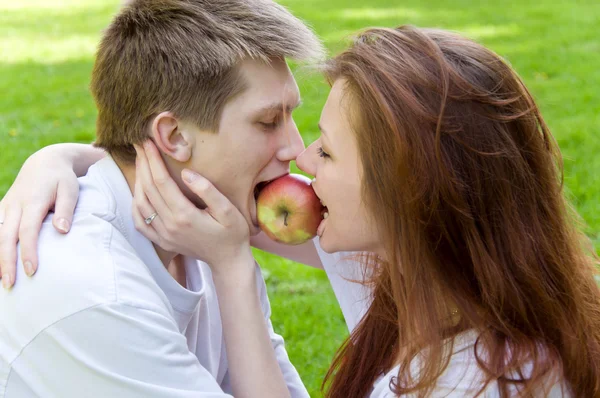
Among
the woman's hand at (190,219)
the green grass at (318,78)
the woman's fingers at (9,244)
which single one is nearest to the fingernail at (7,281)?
the woman's fingers at (9,244)

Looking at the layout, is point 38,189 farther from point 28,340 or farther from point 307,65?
point 307,65

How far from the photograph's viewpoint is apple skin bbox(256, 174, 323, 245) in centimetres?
284

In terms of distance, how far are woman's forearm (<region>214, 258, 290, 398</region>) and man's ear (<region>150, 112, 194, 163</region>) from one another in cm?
44

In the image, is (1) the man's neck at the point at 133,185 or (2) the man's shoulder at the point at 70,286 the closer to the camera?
(2) the man's shoulder at the point at 70,286

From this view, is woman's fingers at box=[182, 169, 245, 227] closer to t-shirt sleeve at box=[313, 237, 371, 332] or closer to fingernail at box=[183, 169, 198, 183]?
fingernail at box=[183, 169, 198, 183]

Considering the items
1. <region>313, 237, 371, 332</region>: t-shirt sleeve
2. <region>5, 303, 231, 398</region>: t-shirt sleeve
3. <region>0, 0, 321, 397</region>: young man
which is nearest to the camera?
<region>5, 303, 231, 398</region>: t-shirt sleeve

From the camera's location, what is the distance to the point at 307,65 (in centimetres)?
280

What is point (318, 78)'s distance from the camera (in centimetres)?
313

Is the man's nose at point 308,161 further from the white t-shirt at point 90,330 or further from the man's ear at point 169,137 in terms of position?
the white t-shirt at point 90,330

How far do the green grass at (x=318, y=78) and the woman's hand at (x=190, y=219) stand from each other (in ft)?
1.79

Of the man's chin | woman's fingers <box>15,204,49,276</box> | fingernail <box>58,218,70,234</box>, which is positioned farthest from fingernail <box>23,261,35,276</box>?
the man's chin

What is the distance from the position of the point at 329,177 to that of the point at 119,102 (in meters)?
0.80

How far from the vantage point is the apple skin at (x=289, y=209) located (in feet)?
9.30

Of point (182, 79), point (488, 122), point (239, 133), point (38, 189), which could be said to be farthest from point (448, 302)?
point (38, 189)
